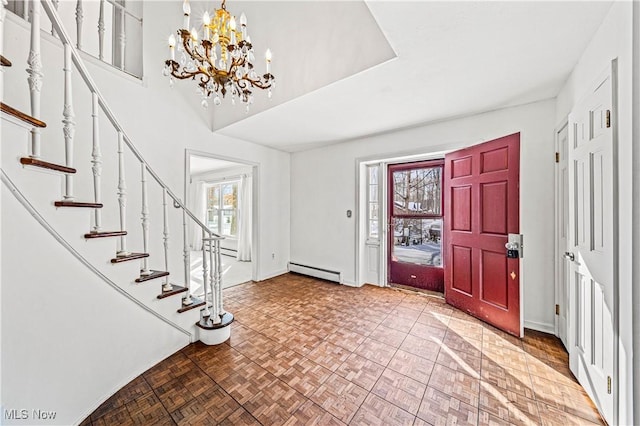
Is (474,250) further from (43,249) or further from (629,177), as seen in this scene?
(43,249)

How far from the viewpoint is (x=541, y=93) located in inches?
86.7

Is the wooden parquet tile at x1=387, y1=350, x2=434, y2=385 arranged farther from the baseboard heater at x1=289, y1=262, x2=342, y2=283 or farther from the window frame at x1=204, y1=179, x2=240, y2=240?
the window frame at x1=204, y1=179, x2=240, y2=240

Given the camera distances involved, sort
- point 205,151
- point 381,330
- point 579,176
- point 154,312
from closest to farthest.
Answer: point 579,176, point 154,312, point 381,330, point 205,151

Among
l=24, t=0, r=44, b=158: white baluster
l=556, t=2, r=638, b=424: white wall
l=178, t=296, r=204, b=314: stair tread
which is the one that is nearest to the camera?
l=556, t=2, r=638, b=424: white wall

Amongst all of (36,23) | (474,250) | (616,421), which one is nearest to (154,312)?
(36,23)

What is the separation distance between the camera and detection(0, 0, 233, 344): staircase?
1.12 meters

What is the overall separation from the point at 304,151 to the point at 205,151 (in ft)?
5.93

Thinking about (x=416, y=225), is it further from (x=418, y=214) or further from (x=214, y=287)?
(x=214, y=287)

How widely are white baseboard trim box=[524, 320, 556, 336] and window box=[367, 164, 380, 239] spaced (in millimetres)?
2081

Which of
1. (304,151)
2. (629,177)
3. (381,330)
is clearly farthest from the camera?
(304,151)

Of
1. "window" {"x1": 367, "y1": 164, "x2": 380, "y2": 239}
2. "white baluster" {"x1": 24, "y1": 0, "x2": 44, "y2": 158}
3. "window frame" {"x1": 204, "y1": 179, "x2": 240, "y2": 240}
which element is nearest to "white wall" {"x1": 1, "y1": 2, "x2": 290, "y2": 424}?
"white baluster" {"x1": 24, "y1": 0, "x2": 44, "y2": 158}

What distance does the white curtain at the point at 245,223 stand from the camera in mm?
5695

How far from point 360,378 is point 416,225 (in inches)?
101

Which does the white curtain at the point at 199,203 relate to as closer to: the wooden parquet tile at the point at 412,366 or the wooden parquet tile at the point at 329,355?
the wooden parquet tile at the point at 329,355
